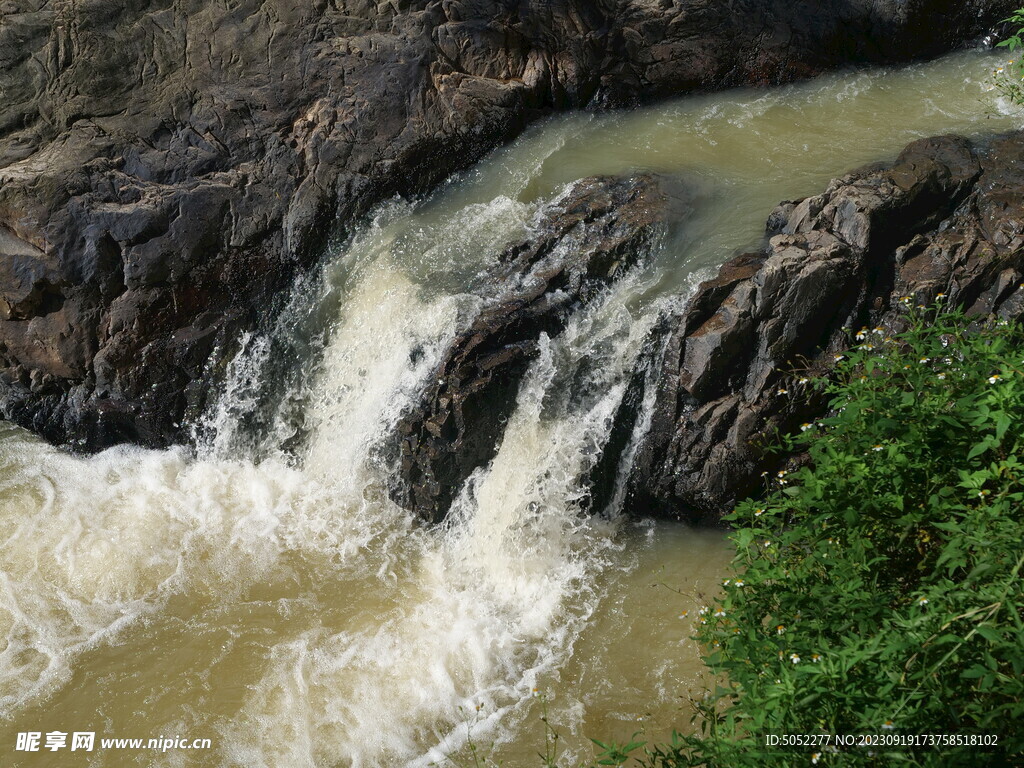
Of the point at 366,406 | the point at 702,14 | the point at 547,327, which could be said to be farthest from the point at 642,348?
the point at 702,14

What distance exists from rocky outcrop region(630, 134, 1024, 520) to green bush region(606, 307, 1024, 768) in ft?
6.00

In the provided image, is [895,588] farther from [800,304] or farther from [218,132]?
[218,132]

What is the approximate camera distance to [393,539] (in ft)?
20.2

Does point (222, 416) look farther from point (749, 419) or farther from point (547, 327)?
point (749, 419)

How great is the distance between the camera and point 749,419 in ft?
18.5

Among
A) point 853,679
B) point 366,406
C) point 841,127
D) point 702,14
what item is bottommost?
point 366,406

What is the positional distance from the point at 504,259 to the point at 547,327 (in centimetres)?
83

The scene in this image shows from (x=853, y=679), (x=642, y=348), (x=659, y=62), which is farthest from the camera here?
(x=659, y=62)

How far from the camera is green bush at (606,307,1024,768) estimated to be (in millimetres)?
2645

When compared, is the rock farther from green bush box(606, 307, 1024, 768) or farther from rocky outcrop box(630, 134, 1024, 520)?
green bush box(606, 307, 1024, 768)

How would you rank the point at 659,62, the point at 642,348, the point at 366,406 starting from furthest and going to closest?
the point at 659,62 → the point at 366,406 → the point at 642,348

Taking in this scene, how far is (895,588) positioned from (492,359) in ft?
11.5
